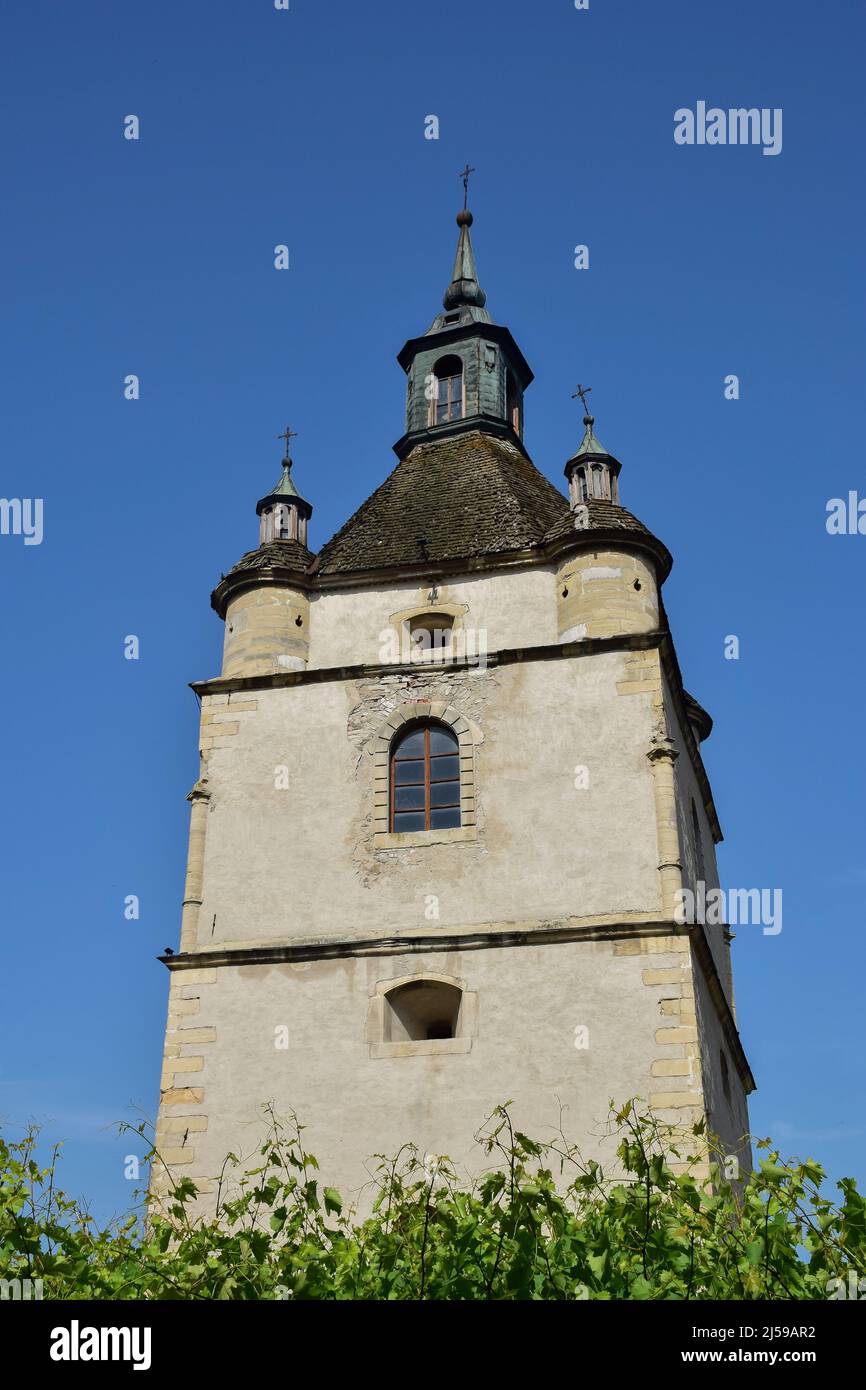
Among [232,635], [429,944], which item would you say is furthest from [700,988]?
Answer: [232,635]

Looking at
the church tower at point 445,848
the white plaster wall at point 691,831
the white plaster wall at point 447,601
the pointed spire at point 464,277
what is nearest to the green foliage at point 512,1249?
the church tower at point 445,848

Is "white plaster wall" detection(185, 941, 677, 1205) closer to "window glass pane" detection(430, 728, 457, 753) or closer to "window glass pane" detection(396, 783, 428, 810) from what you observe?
"window glass pane" detection(396, 783, 428, 810)

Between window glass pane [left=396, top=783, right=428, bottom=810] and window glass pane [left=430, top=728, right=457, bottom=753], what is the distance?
52cm

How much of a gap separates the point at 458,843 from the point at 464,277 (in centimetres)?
1464

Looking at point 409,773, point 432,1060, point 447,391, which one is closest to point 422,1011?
point 432,1060

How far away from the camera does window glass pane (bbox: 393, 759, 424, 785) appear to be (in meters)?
19.8

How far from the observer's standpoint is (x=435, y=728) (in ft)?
66.0

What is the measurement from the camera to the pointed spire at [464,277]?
29.1 m

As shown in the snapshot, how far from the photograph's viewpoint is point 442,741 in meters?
20.0

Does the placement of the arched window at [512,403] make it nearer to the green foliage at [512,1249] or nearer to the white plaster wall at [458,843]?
the white plaster wall at [458,843]

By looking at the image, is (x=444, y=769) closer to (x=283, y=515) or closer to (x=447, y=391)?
(x=283, y=515)

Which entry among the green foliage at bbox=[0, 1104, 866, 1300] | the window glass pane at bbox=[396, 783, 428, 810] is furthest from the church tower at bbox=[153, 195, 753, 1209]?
the green foliage at bbox=[0, 1104, 866, 1300]
